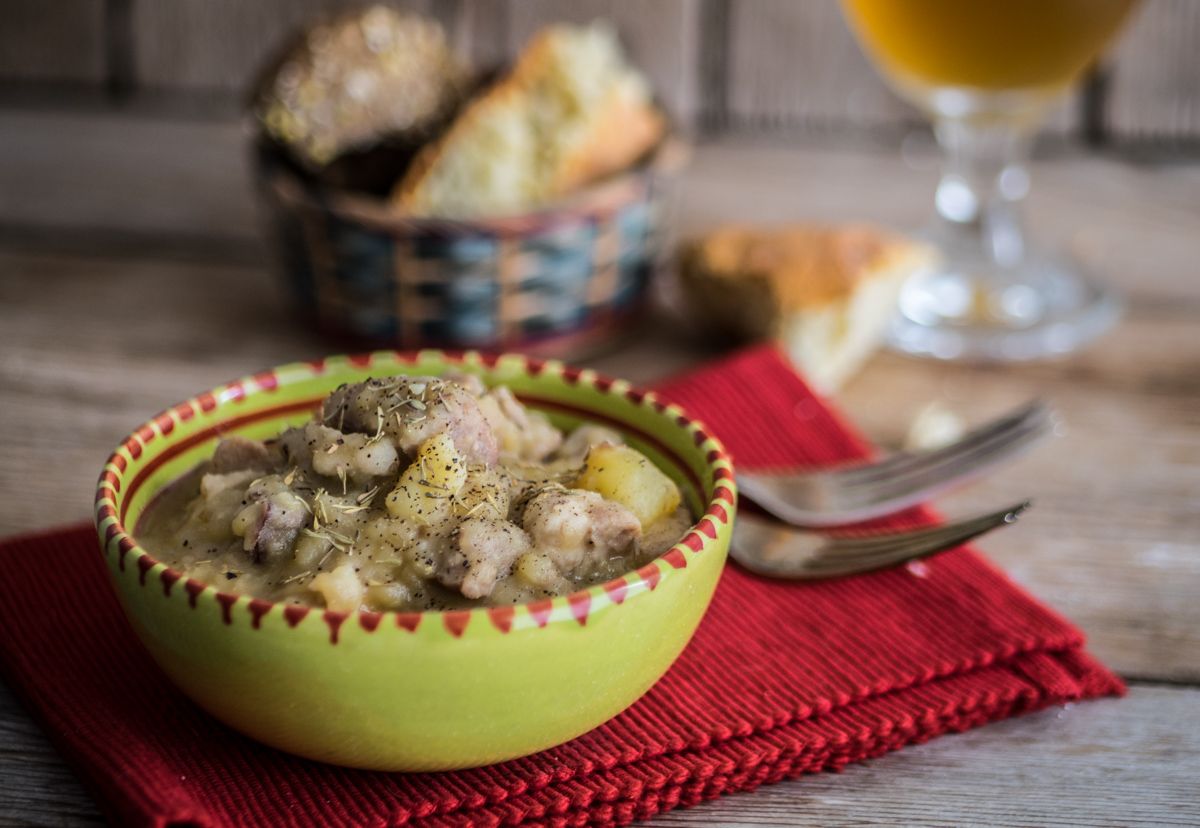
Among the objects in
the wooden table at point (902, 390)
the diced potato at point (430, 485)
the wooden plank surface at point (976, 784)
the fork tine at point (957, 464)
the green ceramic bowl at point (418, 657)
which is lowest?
the wooden table at point (902, 390)

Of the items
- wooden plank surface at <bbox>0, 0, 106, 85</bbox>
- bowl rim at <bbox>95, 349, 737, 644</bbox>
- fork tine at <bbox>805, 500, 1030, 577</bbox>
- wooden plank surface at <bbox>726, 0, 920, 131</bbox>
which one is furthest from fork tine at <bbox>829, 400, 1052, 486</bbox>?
wooden plank surface at <bbox>0, 0, 106, 85</bbox>

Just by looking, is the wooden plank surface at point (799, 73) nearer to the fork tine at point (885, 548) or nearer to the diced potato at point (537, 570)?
the fork tine at point (885, 548)

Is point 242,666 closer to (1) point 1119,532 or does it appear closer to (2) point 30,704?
(2) point 30,704

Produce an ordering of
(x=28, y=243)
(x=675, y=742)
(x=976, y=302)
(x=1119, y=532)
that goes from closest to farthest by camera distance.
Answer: (x=675, y=742) → (x=1119, y=532) → (x=976, y=302) → (x=28, y=243)

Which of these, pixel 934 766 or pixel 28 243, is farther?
pixel 28 243

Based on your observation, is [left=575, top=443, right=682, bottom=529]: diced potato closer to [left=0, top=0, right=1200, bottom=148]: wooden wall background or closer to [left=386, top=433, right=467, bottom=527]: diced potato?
[left=386, top=433, right=467, bottom=527]: diced potato

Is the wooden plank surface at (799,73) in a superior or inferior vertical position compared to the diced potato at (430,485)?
inferior

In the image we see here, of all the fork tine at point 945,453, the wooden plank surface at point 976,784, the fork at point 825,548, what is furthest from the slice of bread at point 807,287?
the wooden plank surface at point 976,784

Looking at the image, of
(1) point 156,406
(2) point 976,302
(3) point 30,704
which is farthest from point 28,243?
(2) point 976,302
